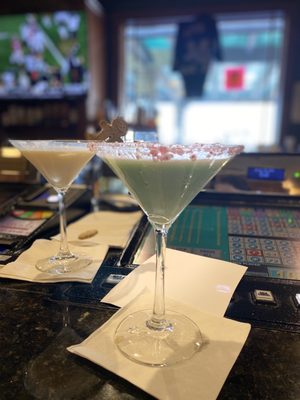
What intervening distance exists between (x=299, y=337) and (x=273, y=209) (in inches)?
21.5

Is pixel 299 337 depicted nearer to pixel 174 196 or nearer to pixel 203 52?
pixel 174 196

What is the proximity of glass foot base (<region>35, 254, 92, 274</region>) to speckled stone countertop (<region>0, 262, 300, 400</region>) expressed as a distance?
3.9 inches

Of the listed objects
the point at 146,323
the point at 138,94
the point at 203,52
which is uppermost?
the point at 203,52

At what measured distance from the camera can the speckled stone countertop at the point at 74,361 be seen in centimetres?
41

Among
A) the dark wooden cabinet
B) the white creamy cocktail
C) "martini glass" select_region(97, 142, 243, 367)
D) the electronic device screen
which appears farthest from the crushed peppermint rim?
the dark wooden cabinet

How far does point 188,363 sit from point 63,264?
1.24 ft

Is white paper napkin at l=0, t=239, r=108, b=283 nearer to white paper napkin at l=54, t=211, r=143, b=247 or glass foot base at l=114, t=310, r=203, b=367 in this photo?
white paper napkin at l=54, t=211, r=143, b=247

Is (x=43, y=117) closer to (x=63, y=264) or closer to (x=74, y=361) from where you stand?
(x=63, y=264)

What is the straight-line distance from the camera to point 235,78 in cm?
→ 331

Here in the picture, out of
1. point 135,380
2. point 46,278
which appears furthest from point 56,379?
point 46,278

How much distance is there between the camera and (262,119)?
3.37 m

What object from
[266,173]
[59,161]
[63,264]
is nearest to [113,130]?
[59,161]

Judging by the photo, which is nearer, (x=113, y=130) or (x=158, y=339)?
(x=158, y=339)

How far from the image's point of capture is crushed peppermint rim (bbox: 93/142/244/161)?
18.8 inches
